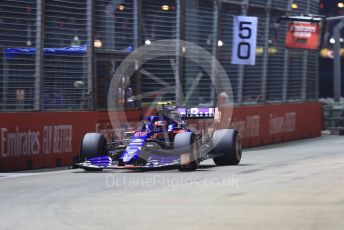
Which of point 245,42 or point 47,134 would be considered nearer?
point 47,134

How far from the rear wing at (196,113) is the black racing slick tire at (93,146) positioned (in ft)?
5.91

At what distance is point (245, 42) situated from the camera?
78.8 feet

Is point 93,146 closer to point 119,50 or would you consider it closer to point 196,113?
point 196,113

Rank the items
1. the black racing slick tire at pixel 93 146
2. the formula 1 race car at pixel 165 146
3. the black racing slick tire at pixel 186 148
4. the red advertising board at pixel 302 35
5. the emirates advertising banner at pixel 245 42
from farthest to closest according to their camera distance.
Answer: the red advertising board at pixel 302 35 < the emirates advertising banner at pixel 245 42 < the black racing slick tire at pixel 93 146 < the formula 1 race car at pixel 165 146 < the black racing slick tire at pixel 186 148

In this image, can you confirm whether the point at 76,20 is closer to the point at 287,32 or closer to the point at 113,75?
the point at 113,75

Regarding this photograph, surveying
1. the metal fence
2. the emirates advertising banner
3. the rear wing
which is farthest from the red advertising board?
the rear wing

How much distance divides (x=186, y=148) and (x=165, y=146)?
2.24 feet

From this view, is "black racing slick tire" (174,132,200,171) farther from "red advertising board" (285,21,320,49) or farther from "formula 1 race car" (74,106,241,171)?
"red advertising board" (285,21,320,49)

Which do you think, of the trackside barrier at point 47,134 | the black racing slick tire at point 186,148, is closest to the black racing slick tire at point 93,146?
the trackside barrier at point 47,134

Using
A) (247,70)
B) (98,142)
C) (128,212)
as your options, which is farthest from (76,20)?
(128,212)

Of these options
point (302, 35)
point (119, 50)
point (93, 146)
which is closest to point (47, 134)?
point (93, 146)

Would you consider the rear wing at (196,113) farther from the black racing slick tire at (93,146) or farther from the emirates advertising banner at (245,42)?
the emirates advertising banner at (245,42)

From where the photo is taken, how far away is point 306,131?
1188 inches

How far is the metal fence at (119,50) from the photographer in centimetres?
1759
